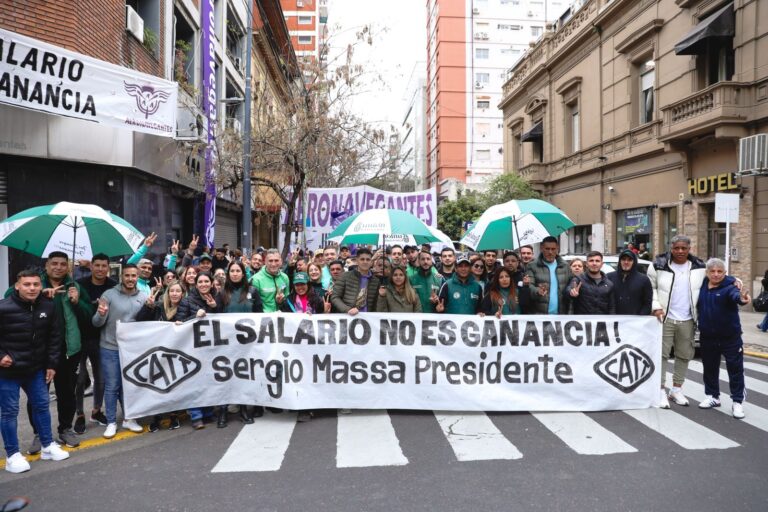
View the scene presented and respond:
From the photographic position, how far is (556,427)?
563 centimetres

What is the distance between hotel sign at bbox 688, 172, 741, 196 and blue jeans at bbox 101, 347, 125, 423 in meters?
15.5

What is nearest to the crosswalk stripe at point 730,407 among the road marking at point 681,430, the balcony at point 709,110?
the road marking at point 681,430

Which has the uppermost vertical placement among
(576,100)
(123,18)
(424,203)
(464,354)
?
(576,100)

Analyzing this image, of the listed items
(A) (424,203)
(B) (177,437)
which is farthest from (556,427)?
(A) (424,203)

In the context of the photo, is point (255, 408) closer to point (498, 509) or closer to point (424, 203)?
point (498, 509)

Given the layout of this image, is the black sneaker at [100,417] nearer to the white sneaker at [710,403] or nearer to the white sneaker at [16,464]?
the white sneaker at [16,464]

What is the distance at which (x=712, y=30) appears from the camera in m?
14.9

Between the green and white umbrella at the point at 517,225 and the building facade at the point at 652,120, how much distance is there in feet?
32.5

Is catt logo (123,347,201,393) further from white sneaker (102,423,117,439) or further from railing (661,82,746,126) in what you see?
railing (661,82,746,126)

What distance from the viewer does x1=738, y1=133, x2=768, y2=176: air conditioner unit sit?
43.2 ft

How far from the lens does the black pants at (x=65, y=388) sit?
5410 mm

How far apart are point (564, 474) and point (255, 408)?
3.50m

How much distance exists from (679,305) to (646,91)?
52.6 feet

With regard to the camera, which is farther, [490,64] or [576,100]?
[490,64]
